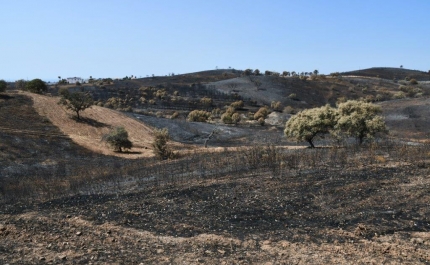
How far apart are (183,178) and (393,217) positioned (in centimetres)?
957

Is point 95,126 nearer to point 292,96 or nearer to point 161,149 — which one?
point 161,149

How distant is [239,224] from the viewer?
11031 mm

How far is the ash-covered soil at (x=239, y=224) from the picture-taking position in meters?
9.04

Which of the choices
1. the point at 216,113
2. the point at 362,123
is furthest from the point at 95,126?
the point at 362,123

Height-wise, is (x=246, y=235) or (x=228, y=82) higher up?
(x=228, y=82)

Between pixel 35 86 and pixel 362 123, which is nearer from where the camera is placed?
pixel 362 123

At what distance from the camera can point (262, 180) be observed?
15.7 meters

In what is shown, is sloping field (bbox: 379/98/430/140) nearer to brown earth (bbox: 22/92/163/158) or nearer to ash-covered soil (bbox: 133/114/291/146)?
ash-covered soil (bbox: 133/114/291/146)

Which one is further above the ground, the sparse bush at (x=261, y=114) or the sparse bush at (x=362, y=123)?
the sparse bush at (x=362, y=123)

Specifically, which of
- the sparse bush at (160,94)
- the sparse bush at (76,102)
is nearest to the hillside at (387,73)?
the sparse bush at (160,94)

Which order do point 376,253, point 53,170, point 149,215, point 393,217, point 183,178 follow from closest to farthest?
point 376,253, point 393,217, point 149,215, point 183,178, point 53,170

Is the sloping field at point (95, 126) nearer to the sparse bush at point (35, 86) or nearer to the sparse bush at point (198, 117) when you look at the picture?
the sparse bush at point (35, 86)

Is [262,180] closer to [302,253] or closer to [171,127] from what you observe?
[302,253]

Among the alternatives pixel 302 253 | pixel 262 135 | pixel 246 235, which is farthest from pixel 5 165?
pixel 262 135
